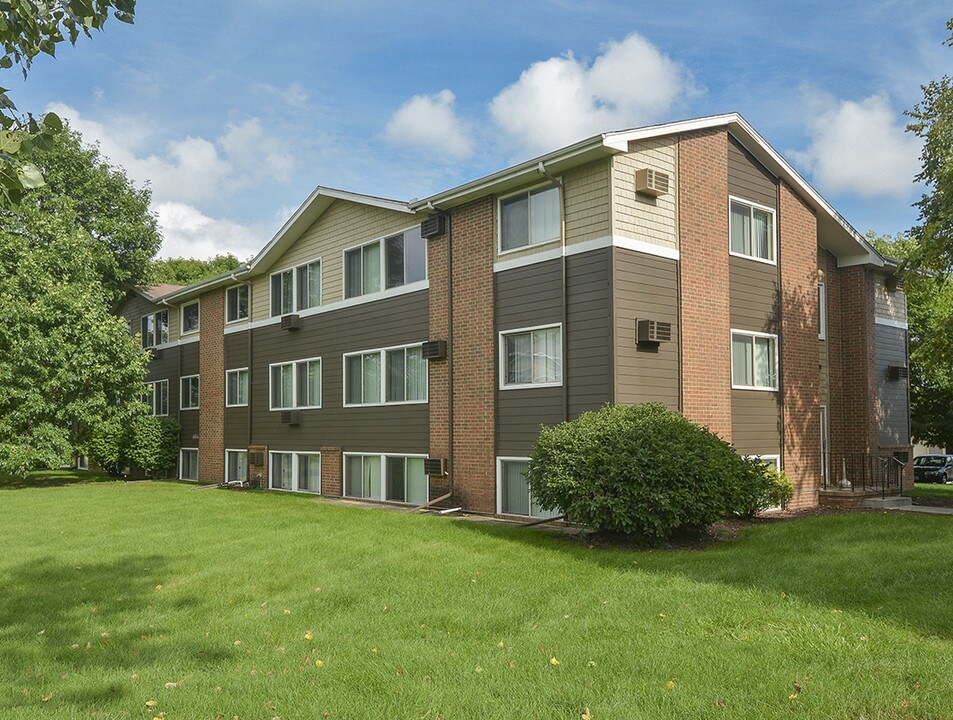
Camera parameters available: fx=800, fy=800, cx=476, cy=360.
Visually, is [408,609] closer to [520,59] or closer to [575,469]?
[575,469]

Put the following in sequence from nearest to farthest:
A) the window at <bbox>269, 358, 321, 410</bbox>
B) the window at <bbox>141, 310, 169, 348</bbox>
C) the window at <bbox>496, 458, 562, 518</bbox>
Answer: the window at <bbox>496, 458, 562, 518</bbox>
the window at <bbox>269, 358, 321, 410</bbox>
the window at <bbox>141, 310, 169, 348</bbox>

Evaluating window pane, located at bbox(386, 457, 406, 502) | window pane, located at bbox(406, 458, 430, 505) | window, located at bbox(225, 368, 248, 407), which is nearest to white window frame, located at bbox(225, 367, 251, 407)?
window, located at bbox(225, 368, 248, 407)

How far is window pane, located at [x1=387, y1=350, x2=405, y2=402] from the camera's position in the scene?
18578 millimetres

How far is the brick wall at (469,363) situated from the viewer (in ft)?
52.4

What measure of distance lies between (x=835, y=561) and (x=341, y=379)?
13.7 metres

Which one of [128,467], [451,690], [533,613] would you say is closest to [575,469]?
[533,613]

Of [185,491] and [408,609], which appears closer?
[408,609]

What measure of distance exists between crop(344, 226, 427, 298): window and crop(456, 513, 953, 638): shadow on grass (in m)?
7.17

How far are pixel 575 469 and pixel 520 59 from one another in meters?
8.42

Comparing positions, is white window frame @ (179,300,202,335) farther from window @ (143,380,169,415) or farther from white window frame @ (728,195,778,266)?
white window frame @ (728,195,778,266)

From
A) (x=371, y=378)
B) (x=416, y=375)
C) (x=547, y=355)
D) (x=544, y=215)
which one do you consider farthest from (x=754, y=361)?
(x=371, y=378)

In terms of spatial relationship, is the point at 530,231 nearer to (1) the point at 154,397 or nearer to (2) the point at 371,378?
(2) the point at 371,378

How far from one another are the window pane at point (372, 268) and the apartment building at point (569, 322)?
0.07 m

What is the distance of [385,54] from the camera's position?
1312 centimetres
